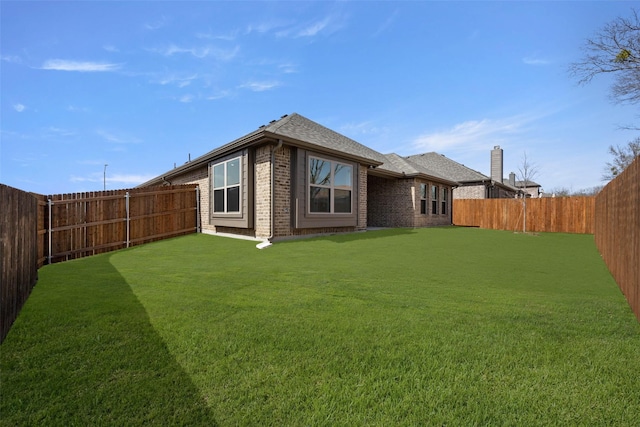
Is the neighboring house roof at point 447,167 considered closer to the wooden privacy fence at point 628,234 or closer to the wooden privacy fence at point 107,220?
the wooden privacy fence at point 628,234

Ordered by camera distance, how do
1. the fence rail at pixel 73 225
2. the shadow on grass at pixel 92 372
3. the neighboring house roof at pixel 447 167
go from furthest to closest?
the neighboring house roof at pixel 447 167 < the fence rail at pixel 73 225 < the shadow on grass at pixel 92 372

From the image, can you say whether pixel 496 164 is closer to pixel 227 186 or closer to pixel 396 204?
pixel 396 204

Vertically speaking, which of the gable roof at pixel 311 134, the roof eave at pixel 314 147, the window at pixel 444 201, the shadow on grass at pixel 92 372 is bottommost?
the shadow on grass at pixel 92 372

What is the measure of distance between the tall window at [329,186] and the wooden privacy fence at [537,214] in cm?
1177

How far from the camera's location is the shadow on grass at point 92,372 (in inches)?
67.6

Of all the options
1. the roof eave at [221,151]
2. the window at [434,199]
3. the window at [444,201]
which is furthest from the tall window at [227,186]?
the window at [444,201]

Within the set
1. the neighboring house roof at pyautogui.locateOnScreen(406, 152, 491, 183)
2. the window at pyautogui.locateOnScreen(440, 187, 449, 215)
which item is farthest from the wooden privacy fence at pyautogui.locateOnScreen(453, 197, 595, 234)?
the neighboring house roof at pyautogui.locateOnScreen(406, 152, 491, 183)

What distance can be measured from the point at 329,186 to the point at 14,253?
869 centimetres

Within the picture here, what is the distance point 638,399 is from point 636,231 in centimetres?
255

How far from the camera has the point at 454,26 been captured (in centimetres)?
948

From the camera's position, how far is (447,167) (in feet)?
86.2

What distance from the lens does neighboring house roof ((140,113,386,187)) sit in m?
9.32

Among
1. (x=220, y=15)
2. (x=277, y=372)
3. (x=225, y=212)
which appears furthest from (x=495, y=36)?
(x=277, y=372)

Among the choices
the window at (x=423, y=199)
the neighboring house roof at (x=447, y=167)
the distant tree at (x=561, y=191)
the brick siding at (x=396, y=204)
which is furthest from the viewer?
the distant tree at (x=561, y=191)
